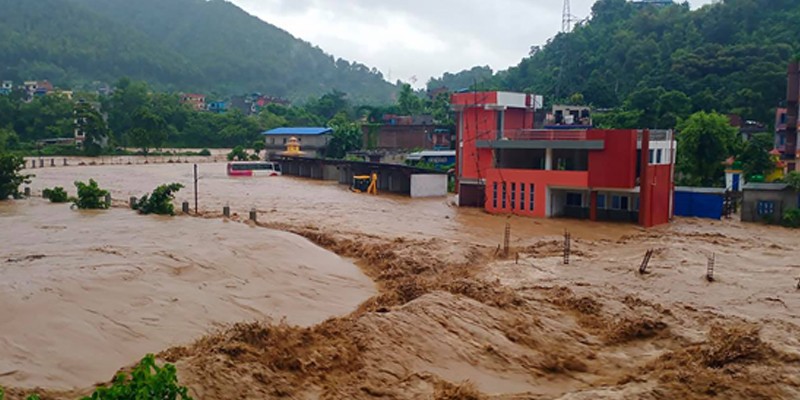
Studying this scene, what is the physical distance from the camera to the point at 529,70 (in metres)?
84.2

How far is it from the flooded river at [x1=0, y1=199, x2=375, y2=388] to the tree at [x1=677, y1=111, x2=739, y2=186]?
20.4 metres

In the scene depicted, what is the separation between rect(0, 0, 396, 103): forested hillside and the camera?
127m

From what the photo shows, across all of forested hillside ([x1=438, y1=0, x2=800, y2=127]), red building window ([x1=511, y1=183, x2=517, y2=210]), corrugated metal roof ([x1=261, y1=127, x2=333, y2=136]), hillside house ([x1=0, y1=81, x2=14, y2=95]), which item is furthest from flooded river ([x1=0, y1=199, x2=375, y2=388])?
hillside house ([x1=0, y1=81, x2=14, y2=95])

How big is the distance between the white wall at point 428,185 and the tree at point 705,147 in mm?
11819

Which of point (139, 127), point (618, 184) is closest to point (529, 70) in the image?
point (139, 127)

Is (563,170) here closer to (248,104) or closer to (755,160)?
(755,160)

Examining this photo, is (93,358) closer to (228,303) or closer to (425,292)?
(228,303)

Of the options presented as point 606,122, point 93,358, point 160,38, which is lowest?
point 93,358

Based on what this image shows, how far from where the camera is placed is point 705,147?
3216 cm

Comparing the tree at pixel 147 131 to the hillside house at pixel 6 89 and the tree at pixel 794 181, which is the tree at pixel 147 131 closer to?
the hillside house at pixel 6 89

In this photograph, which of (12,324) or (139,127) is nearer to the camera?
(12,324)

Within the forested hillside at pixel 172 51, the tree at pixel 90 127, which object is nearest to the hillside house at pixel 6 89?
the forested hillside at pixel 172 51

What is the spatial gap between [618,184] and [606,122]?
23601mm

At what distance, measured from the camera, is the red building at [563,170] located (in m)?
25.6
